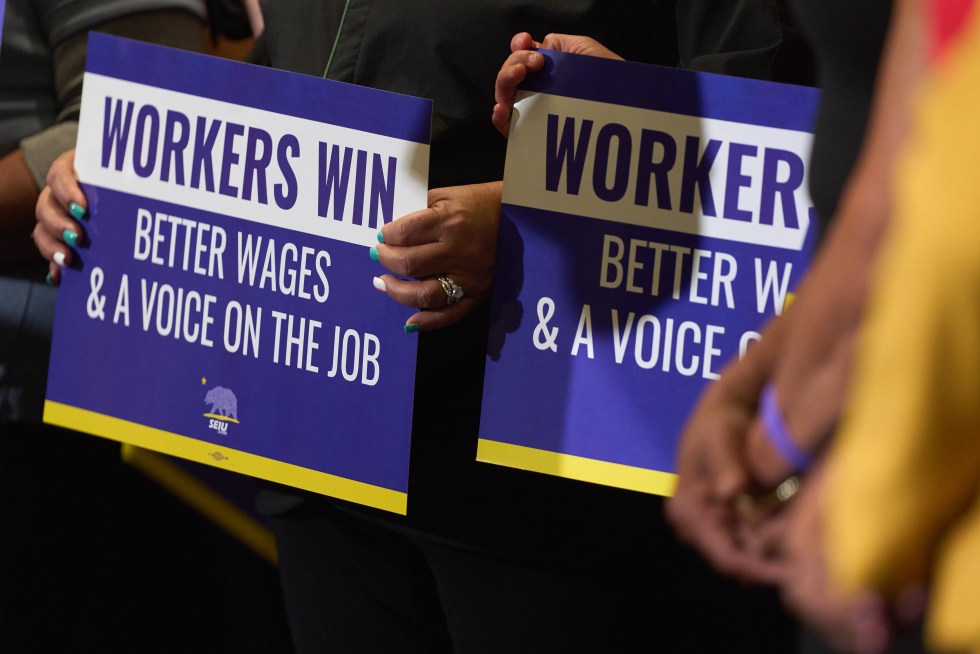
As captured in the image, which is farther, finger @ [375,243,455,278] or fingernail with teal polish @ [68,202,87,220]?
fingernail with teal polish @ [68,202,87,220]

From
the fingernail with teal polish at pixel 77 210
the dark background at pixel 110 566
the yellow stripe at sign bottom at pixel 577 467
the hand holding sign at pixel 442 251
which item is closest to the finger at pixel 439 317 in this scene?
the hand holding sign at pixel 442 251

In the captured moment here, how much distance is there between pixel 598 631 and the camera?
104cm

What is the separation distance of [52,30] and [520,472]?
0.84 m

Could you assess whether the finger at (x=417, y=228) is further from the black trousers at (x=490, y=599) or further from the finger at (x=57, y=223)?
the finger at (x=57, y=223)

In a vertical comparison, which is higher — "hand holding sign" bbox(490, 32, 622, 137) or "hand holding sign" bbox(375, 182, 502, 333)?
"hand holding sign" bbox(490, 32, 622, 137)

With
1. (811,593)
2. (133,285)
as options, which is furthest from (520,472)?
(811,593)

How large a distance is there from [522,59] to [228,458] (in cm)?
52

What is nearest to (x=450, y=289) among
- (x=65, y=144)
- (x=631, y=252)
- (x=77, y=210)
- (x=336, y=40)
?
(x=631, y=252)

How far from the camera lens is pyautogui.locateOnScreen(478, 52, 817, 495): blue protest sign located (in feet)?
3.12

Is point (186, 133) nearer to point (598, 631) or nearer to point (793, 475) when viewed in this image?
point (598, 631)

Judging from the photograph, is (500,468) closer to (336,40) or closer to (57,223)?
(336,40)

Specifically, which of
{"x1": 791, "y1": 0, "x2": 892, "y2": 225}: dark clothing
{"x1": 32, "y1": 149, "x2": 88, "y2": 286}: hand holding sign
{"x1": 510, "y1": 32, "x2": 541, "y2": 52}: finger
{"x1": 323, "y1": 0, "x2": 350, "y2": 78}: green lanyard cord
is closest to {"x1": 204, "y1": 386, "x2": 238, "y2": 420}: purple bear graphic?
{"x1": 32, "y1": 149, "x2": 88, "y2": 286}: hand holding sign

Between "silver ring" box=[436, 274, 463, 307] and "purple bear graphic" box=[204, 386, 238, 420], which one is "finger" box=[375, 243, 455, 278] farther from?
"purple bear graphic" box=[204, 386, 238, 420]

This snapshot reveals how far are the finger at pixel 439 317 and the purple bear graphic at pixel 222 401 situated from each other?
0.23 m
